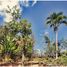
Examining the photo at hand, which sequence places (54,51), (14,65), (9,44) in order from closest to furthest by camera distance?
(14,65)
(9,44)
(54,51)

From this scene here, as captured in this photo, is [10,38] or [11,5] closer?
[10,38]

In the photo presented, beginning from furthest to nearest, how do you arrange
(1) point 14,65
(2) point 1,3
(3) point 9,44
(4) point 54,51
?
1. (2) point 1,3
2. (4) point 54,51
3. (3) point 9,44
4. (1) point 14,65

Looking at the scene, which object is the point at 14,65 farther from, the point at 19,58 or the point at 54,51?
the point at 54,51

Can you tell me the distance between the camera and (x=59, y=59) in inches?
1256

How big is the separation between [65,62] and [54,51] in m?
4.11

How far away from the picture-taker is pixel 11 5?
118ft

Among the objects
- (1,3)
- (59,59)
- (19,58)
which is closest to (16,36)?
(19,58)

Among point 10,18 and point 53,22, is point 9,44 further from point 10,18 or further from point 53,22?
point 53,22

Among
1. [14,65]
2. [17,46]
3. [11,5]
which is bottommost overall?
[14,65]

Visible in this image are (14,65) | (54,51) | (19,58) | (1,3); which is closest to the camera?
(14,65)

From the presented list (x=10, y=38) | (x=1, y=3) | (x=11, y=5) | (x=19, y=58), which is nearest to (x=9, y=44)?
(x=10, y=38)

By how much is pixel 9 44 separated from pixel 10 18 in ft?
16.9

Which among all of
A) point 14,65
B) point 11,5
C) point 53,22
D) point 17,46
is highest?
point 11,5

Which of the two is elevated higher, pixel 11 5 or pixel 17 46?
A: pixel 11 5
